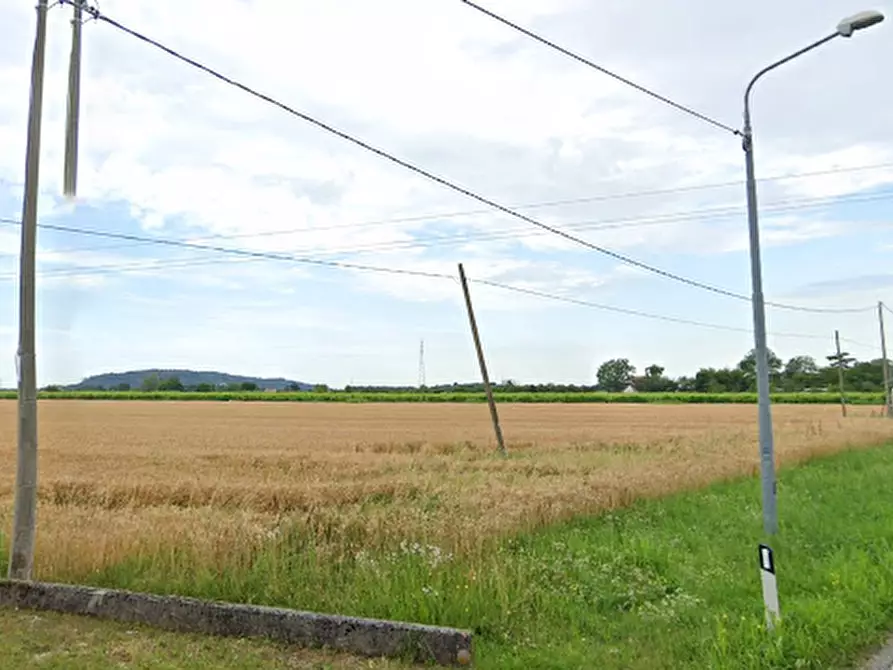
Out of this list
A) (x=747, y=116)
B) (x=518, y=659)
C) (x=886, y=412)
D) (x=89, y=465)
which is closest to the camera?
(x=518, y=659)

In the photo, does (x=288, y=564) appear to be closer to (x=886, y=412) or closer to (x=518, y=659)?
(x=518, y=659)

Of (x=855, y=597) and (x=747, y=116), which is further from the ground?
(x=747, y=116)

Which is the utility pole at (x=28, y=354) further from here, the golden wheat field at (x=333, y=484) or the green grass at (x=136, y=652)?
the green grass at (x=136, y=652)

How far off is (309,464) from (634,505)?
1041cm

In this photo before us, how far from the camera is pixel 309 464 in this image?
70.1 feet

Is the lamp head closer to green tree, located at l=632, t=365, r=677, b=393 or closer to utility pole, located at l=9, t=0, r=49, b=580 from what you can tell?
utility pole, located at l=9, t=0, r=49, b=580

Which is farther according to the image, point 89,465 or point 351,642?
point 89,465

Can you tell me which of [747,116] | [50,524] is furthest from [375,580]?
[747,116]

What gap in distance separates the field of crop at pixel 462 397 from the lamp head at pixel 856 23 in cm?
8480

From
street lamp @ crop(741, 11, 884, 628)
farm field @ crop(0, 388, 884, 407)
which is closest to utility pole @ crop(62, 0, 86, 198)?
street lamp @ crop(741, 11, 884, 628)

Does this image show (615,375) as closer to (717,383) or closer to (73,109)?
(717,383)

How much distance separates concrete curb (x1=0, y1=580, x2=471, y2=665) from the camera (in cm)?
610

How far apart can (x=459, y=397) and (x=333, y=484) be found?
85.5 meters

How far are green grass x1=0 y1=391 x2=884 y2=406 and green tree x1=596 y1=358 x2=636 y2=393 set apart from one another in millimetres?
27607
